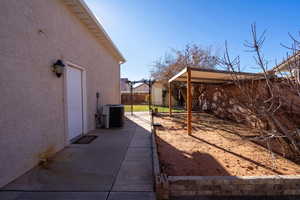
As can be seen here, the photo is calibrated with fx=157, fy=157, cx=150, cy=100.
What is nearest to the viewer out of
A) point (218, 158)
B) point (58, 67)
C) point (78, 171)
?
point (78, 171)

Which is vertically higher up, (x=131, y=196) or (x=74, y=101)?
(x=74, y=101)

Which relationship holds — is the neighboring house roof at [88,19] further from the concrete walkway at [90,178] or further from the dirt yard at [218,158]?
the dirt yard at [218,158]

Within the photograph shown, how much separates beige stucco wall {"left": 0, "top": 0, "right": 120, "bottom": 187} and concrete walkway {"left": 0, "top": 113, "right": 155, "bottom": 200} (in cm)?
35

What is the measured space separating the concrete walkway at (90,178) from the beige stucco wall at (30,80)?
348 millimetres

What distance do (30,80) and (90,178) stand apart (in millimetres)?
2194

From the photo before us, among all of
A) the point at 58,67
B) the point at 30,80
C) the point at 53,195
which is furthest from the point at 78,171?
the point at 58,67

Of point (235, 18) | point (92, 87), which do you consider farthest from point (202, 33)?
point (92, 87)

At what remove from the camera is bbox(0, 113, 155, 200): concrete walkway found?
7.46 feet

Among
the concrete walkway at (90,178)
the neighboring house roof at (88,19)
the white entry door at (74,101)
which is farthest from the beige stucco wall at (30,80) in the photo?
the white entry door at (74,101)

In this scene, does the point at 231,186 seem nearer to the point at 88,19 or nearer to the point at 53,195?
the point at 53,195

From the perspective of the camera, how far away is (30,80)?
3053 millimetres

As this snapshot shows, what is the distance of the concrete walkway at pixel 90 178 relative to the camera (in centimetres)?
227

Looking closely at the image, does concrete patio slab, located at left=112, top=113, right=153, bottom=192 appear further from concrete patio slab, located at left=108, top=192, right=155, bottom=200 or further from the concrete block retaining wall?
the concrete block retaining wall

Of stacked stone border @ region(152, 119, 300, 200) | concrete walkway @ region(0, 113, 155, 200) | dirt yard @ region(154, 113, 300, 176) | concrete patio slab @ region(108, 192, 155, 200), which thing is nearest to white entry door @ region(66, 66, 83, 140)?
concrete walkway @ region(0, 113, 155, 200)
